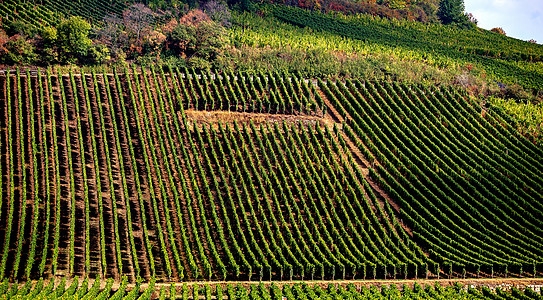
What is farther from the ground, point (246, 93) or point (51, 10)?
point (51, 10)

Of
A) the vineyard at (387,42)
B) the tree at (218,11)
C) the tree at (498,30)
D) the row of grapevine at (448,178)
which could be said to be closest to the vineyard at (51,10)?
the tree at (218,11)

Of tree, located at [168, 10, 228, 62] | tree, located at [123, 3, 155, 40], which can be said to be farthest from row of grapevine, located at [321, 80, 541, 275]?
tree, located at [123, 3, 155, 40]

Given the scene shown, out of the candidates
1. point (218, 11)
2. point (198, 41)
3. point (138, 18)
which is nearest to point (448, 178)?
point (198, 41)

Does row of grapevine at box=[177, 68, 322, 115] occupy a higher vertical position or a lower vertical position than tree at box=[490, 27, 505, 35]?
lower

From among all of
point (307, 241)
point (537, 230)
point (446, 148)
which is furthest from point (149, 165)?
point (537, 230)

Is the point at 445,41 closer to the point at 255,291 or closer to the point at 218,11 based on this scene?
the point at 218,11

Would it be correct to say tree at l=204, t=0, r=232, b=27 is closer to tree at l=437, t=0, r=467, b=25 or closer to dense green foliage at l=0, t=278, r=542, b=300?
tree at l=437, t=0, r=467, b=25
